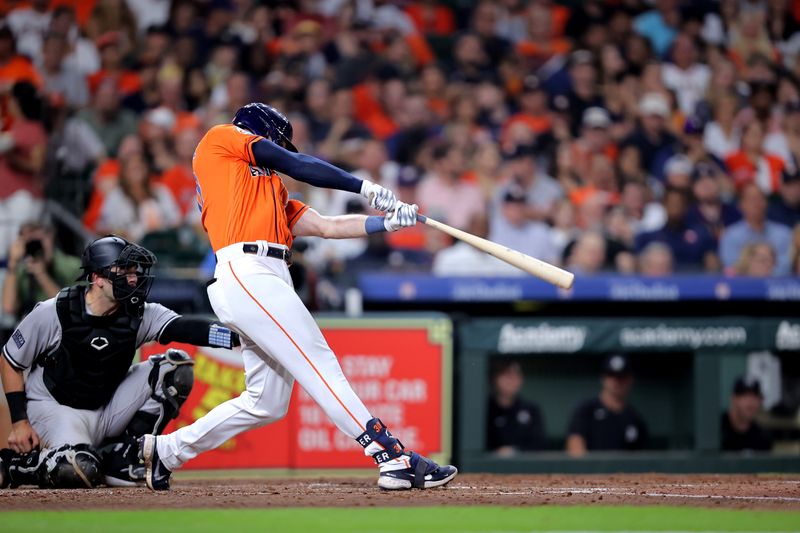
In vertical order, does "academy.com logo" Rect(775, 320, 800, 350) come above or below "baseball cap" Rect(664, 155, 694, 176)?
below

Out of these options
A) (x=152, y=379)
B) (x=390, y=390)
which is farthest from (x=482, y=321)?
(x=152, y=379)

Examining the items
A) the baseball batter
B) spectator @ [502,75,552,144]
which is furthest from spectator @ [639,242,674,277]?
the baseball batter

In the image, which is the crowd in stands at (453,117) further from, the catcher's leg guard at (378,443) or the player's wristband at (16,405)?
the catcher's leg guard at (378,443)

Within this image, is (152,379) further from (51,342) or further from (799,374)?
(799,374)

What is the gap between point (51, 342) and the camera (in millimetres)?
5734

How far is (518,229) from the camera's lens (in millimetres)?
9828

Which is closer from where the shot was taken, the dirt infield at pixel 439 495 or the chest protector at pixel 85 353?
the dirt infield at pixel 439 495

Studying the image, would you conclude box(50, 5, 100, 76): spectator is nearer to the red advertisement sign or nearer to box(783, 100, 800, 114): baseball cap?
the red advertisement sign

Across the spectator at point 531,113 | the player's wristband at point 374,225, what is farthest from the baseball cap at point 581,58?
the player's wristband at point 374,225

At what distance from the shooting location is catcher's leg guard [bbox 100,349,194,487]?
19.0 ft

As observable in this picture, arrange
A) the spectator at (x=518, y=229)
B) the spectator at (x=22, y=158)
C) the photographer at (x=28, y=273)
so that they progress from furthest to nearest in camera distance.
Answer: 1. the spectator at (x=518, y=229)
2. the spectator at (x=22, y=158)
3. the photographer at (x=28, y=273)

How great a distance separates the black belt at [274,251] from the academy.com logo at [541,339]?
3010 mm

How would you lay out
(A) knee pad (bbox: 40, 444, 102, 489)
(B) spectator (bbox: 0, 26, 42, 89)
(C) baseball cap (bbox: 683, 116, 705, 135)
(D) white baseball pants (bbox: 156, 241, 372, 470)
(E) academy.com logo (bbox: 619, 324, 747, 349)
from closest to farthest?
1. (D) white baseball pants (bbox: 156, 241, 372, 470)
2. (A) knee pad (bbox: 40, 444, 102, 489)
3. (E) academy.com logo (bbox: 619, 324, 747, 349)
4. (B) spectator (bbox: 0, 26, 42, 89)
5. (C) baseball cap (bbox: 683, 116, 705, 135)

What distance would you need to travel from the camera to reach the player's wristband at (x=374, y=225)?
5.48 meters
